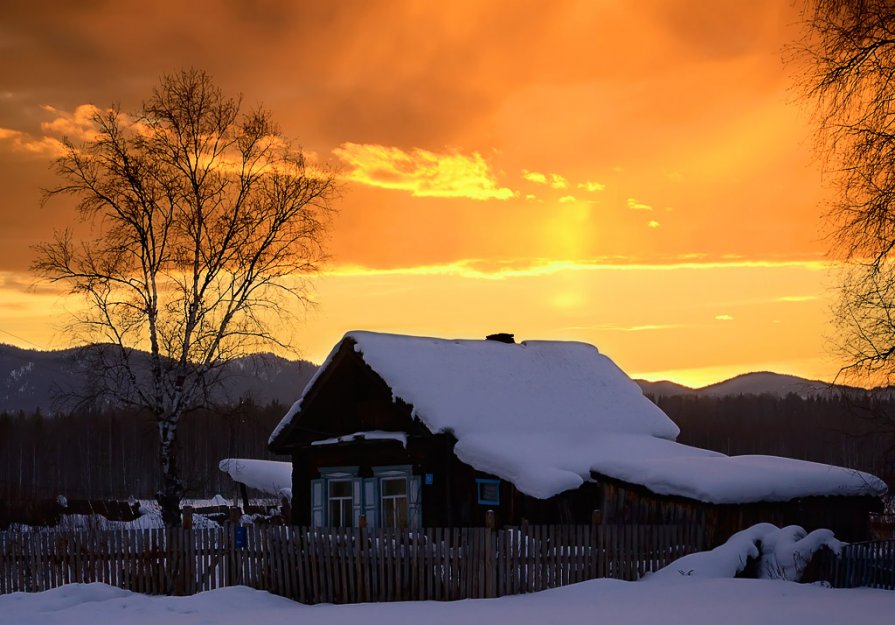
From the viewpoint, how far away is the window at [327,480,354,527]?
28.9m

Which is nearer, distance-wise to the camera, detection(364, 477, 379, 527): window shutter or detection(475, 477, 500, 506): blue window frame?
detection(475, 477, 500, 506): blue window frame

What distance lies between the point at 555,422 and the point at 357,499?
588 centimetres

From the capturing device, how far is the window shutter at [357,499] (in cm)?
2850

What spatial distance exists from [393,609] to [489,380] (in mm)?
13516

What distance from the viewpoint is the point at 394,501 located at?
2764cm

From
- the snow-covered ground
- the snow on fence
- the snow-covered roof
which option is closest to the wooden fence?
the snow-covered ground

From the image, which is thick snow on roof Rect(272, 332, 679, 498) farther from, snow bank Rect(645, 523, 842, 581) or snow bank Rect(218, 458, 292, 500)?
snow bank Rect(218, 458, 292, 500)

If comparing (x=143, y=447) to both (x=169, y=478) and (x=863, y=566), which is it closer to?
(x=169, y=478)

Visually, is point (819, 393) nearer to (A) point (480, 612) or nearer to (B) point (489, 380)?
(A) point (480, 612)

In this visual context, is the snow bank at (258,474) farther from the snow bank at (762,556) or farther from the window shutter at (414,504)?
the snow bank at (762,556)

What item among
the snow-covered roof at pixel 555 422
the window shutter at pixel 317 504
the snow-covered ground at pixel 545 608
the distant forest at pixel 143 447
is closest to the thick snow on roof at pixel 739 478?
the snow-covered roof at pixel 555 422

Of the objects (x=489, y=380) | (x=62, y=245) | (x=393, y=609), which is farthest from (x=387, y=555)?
(x=62, y=245)

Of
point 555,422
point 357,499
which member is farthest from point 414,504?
Result: point 555,422

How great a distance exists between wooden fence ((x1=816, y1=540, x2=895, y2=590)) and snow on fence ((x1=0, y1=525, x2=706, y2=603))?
2.47 m
